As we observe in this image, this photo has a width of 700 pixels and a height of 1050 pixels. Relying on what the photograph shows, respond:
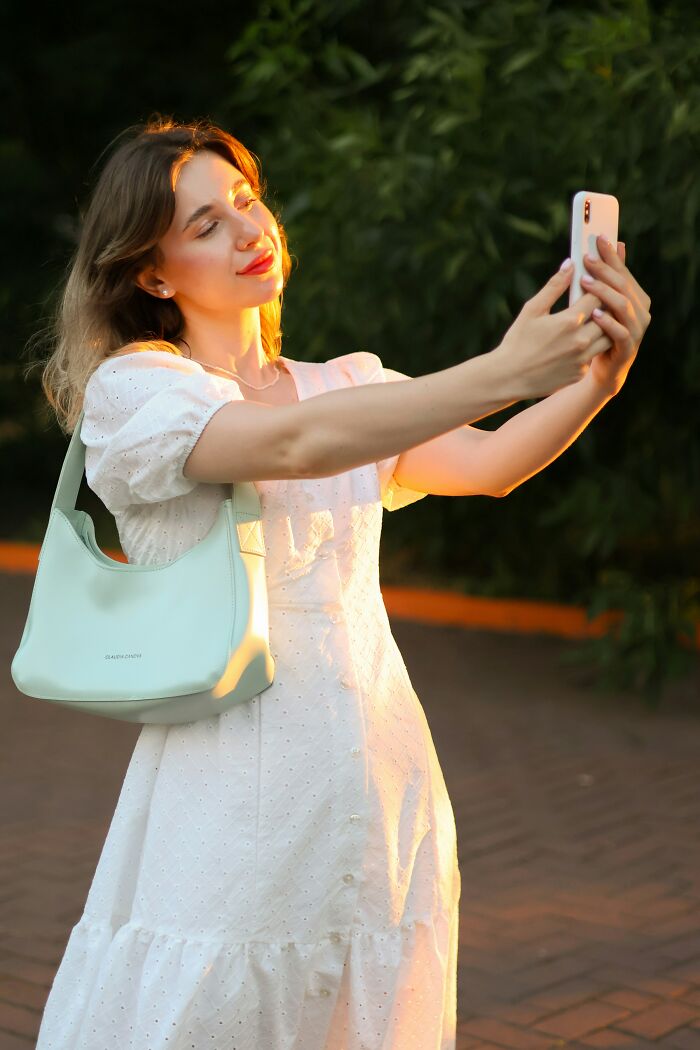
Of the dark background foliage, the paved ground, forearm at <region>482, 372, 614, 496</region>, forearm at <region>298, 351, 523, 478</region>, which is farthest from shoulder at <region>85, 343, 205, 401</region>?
the dark background foliage

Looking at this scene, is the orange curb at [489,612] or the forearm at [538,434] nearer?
the forearm at [538,434]

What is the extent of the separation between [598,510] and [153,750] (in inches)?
181

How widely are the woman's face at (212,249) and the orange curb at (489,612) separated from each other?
20.4 feet

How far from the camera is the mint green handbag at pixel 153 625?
201 centimetres

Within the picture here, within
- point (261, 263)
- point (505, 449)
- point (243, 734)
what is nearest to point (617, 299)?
point (505, 449)

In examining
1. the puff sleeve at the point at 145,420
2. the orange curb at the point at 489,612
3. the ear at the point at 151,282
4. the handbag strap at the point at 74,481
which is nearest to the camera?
the puff sleeve at the point at 145,420

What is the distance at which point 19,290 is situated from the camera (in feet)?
39.7

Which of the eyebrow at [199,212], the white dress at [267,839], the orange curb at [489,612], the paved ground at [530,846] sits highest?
the eyebrow at [199,212]

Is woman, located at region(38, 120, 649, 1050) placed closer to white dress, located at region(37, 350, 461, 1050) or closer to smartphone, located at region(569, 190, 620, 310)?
white dress, located at region(37, 350, 461, 1050)

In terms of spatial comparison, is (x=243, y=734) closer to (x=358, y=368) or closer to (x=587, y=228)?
(x=358, y=368)

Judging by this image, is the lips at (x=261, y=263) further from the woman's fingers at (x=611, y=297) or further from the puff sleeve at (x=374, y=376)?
the woman's fingers at (x=611, y=297)

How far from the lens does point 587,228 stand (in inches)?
75.2

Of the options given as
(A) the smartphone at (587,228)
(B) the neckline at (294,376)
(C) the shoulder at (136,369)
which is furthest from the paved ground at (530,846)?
(A) the smartphone at (587,228)

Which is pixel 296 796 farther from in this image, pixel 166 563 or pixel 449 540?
pixel 449 540
